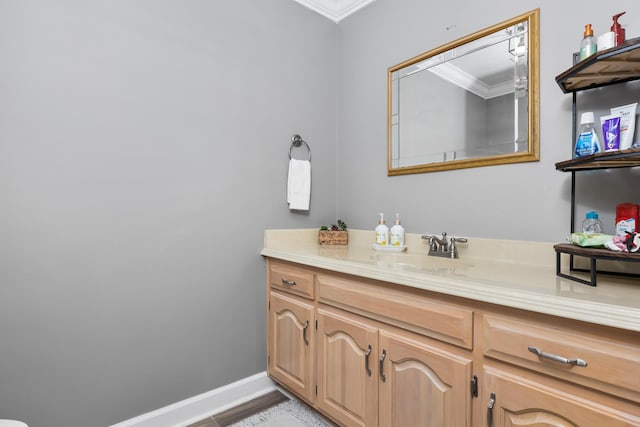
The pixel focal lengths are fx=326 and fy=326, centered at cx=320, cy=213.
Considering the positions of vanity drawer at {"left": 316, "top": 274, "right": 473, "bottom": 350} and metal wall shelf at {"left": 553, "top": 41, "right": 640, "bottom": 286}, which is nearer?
metal wall shelf at {"left": 553, "top": 41, "right": 640, "bottom": 286}

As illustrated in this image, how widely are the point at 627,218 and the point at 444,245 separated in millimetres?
699

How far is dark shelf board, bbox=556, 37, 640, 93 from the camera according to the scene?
0.94 m

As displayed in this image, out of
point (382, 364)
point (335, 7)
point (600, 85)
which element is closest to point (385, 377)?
point (382, 364)

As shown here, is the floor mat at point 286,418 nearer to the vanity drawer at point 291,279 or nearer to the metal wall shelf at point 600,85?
the vanity drawer at point 291,279

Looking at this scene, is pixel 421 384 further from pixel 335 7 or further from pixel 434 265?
pixel 335 7

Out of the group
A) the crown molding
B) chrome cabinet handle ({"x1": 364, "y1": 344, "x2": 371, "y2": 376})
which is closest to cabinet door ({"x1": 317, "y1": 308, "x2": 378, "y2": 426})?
chrome cabinet handle ({"x1": 364, "y1": 344, "x2": 371, "y2": 376})

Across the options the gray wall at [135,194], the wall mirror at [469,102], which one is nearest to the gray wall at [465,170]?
the wall mirror at [469,102]

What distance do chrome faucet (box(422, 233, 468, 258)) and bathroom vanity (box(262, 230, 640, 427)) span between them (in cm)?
6

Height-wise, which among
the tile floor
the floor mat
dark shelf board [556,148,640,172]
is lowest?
the tile floor

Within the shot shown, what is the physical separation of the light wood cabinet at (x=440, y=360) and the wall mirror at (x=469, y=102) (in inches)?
32.2

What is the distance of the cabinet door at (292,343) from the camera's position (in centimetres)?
164

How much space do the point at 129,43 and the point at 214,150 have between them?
0.61m

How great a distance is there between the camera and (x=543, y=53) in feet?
4.48

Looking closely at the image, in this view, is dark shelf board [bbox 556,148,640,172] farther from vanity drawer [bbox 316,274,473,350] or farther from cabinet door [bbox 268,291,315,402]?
cabinet door [bbox 268,291,315,402]
